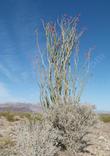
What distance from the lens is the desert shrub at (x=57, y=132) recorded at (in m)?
6.48

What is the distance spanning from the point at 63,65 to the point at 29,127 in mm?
3591

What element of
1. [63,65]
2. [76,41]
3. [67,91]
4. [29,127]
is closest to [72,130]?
[29,127]

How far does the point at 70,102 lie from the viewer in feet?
31.0

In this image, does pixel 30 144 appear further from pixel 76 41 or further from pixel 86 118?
pixel 76 41

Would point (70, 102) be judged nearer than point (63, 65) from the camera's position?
Yes

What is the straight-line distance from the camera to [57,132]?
311 inches

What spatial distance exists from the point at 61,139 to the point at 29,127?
4.24 ft

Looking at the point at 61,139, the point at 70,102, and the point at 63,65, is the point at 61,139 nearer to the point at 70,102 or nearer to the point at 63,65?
the point at 70,102

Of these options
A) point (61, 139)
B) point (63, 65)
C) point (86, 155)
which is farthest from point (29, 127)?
point (63, 65)

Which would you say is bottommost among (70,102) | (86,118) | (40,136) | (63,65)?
(40,136)

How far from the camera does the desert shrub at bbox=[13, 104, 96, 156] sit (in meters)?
6.48

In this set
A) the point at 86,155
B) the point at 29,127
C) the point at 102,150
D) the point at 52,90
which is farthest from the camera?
the point at 52,90

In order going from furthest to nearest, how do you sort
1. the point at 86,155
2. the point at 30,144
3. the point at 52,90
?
the point at 52,90 → the point at 86,155 → the point at 30,144

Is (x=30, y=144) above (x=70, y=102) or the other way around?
the other way around
